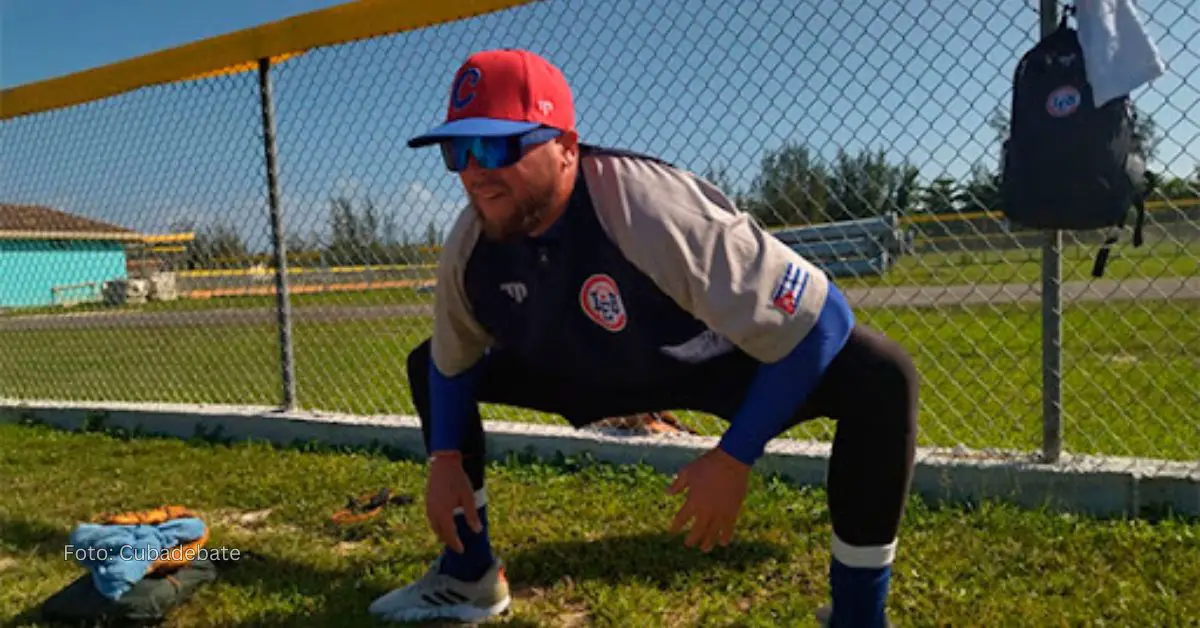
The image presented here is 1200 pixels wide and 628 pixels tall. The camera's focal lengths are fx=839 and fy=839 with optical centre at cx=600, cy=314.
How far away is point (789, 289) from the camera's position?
1.49m

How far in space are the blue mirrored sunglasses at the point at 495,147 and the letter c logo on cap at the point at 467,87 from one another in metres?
0.09

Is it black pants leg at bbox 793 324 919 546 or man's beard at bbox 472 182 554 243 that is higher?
man's beard at bbox 472 182 554 243

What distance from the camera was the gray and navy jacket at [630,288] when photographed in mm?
1498

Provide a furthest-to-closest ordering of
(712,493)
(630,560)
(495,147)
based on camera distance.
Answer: (630,560), (495,147), (712,493)

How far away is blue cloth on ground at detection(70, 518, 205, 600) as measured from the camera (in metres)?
2.26

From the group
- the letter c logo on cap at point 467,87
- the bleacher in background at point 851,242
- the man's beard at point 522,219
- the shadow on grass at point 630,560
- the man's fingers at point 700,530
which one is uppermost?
the letter c logo on cap at point 467,87

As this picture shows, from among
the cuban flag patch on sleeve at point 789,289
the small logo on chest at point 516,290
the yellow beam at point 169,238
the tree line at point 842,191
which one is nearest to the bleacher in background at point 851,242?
the tree line at point 842,191

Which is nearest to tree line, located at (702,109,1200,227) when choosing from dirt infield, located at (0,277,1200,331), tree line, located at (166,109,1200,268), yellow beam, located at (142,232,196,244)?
tree line, located at (166,109,1200,268)

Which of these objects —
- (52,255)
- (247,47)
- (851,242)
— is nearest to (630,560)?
(851,242)

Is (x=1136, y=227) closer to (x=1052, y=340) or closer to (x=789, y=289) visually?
(x=1052, y=340)

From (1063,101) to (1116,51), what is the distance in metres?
0.18

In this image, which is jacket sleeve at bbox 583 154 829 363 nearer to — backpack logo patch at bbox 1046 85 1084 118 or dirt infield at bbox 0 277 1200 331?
backpack logo patch at bbox 1046 85 1084 118

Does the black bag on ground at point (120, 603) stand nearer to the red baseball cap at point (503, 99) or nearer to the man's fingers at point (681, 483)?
the red baseball cap at point (503, 99)

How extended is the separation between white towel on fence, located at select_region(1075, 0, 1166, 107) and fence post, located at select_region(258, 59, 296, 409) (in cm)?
345
